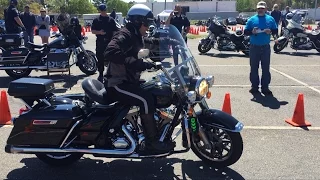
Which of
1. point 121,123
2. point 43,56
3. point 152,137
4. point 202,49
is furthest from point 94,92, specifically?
point 202,49

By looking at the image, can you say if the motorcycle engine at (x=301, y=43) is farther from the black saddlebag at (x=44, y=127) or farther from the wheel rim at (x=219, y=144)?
the black saddlebag at (x=44, y=127)

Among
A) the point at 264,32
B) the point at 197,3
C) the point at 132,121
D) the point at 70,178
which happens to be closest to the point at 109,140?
the point at 132,121

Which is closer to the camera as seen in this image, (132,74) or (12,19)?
(132,74)

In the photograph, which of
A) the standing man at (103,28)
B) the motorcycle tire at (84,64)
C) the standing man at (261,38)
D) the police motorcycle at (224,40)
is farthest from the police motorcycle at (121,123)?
the police motorcycle at (224,40)

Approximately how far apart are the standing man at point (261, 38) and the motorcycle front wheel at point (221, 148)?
4.40m

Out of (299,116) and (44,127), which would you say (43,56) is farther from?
(299,116)

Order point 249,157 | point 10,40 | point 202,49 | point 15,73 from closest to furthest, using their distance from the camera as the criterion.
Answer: point 249,157 < point 15,73 < point 10,40 < point 202,49

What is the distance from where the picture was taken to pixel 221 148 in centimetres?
464

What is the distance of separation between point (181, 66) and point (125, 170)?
1.47m

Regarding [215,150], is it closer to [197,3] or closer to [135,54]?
[135,54]

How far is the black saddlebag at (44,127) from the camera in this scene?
4.55 metres

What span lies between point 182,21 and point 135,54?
7.73m

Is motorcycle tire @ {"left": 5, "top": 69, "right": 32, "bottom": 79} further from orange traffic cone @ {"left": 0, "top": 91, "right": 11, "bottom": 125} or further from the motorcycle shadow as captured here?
the motorcycle shadow

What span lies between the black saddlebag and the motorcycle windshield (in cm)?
124
